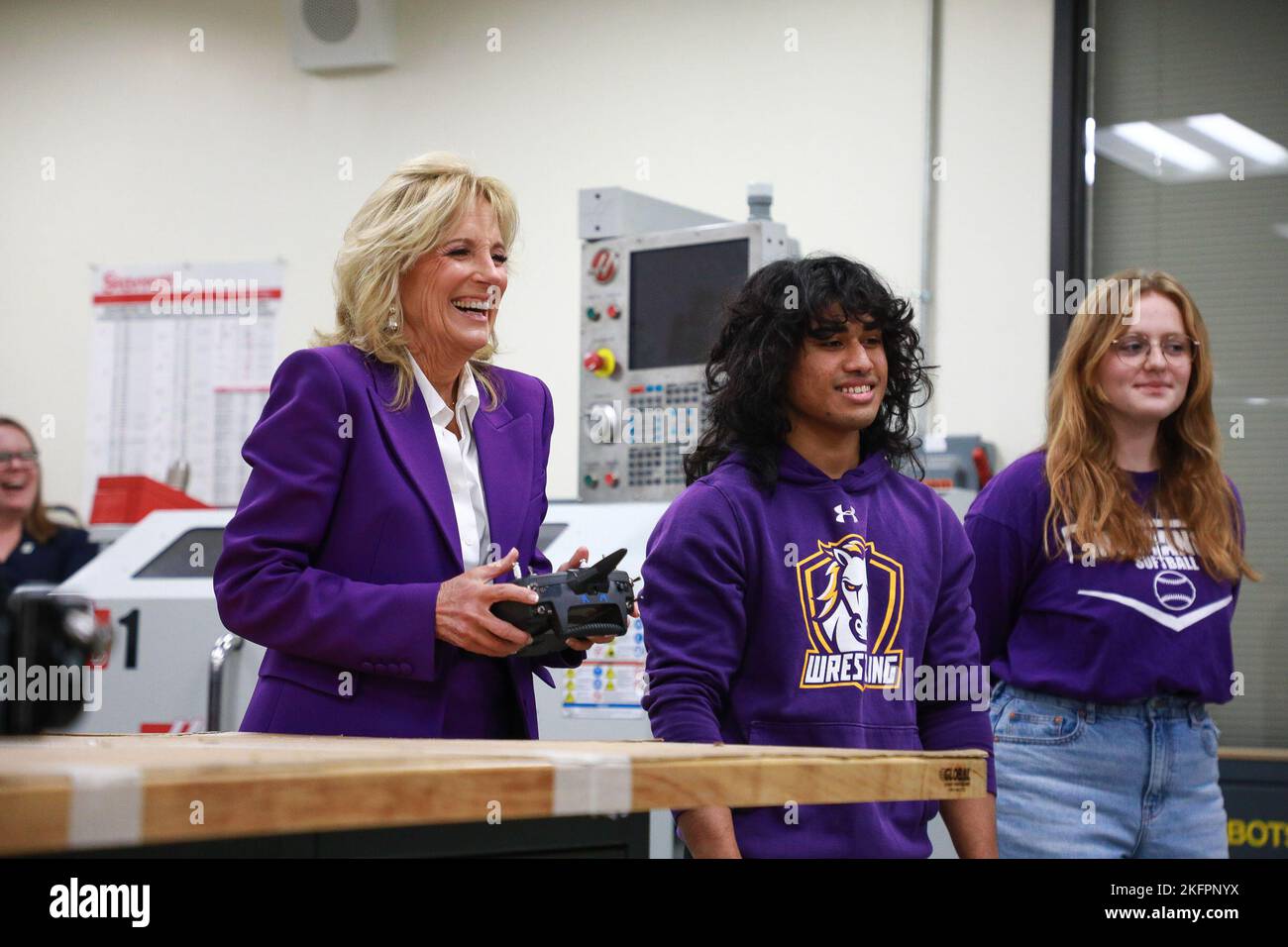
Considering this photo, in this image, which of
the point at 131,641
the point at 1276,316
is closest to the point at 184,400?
the point at 131,641

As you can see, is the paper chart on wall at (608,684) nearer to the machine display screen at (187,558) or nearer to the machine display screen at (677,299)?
the machine display screen at (677,299)

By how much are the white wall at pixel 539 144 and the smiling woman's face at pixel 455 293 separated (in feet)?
9.17

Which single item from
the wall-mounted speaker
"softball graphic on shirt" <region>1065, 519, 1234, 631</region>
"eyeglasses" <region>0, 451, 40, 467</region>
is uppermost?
the wall-mounted speaker

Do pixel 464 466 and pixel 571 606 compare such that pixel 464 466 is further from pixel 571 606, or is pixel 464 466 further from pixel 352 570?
pixel 571 606

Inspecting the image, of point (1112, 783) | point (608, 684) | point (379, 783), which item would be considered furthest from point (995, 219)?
point (379, 783)

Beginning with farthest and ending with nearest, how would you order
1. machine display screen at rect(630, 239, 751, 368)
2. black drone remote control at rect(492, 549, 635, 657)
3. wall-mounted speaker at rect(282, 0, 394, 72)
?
1. wall-mounted speaker at rect(282, 0, 394, 72)
2. machine display screen at rect(630, 239, 751, 368)
3. black drone remote control at rect(492, 549, 635, 657)

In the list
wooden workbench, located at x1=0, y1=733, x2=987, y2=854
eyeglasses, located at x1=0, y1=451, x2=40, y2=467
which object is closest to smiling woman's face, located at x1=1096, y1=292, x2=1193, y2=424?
wooden workbench, located at x1=0, y1=733, x2=987, y2=854

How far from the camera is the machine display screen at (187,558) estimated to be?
3.31 meters

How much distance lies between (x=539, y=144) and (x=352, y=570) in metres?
3.63

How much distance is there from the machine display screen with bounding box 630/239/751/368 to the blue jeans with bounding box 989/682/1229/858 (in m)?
1.42

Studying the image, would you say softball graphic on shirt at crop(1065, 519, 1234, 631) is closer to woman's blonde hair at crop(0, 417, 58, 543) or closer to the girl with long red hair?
the girl with long red hair

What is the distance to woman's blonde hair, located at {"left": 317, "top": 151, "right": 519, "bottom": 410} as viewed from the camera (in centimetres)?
168

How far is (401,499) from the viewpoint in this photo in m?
1.57

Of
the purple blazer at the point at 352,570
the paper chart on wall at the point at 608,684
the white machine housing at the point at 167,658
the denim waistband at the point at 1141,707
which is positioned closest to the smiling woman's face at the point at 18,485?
the white machine housing at the point at 167,658
